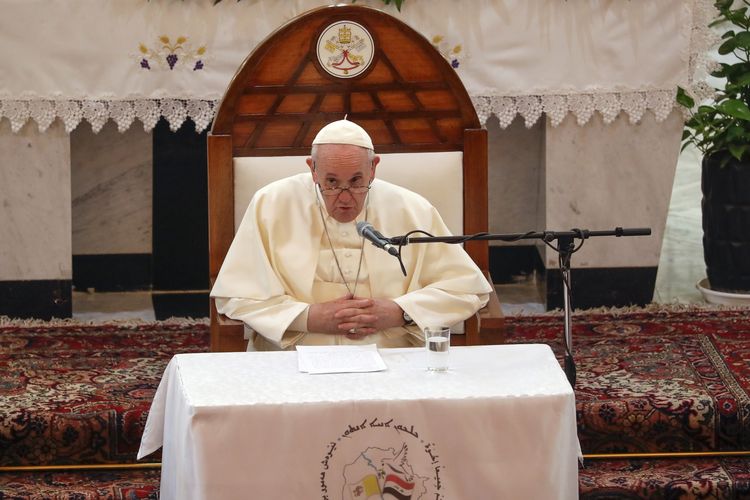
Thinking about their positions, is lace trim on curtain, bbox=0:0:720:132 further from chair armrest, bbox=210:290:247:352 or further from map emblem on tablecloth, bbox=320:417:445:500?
map emblem on tablecloth, bbox=320:417:445:500

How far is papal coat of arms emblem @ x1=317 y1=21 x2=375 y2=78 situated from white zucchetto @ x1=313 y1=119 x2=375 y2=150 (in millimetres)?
619

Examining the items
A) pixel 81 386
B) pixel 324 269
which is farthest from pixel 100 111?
pixel 324 269

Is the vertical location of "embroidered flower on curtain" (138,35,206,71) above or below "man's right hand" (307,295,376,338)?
above

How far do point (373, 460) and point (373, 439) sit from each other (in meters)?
0.06

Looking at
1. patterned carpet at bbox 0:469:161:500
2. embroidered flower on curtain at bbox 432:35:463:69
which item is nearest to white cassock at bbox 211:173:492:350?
patterned carpet at bbox 0:469:161:500

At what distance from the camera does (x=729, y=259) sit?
257 inches

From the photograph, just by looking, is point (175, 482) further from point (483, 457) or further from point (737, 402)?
point (737, 402)

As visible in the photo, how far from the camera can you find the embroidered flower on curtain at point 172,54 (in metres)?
6.06

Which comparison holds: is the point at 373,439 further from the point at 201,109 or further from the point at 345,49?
the point at 201,109

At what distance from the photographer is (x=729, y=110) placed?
634 cm

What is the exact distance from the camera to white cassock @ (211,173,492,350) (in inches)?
173

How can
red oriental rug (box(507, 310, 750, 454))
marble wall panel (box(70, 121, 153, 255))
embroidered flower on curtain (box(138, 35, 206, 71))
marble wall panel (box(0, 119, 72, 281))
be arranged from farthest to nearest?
marble wall panel (box(70, 121, 153, 255)), marble wall panel (box(0, 119, 72, 281)), embroidered flower on curtain (box(138, 35, 206, 71)), red oriental rug (box(507, 310, 750, 454))

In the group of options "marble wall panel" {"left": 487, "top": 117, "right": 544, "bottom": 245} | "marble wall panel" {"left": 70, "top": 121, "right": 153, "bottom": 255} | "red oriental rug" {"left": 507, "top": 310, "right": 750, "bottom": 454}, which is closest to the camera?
"red oriental rug" {"left": 507, "top": 310, "right": 750, "bottom": 454}

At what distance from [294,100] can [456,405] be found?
1.95 meters
